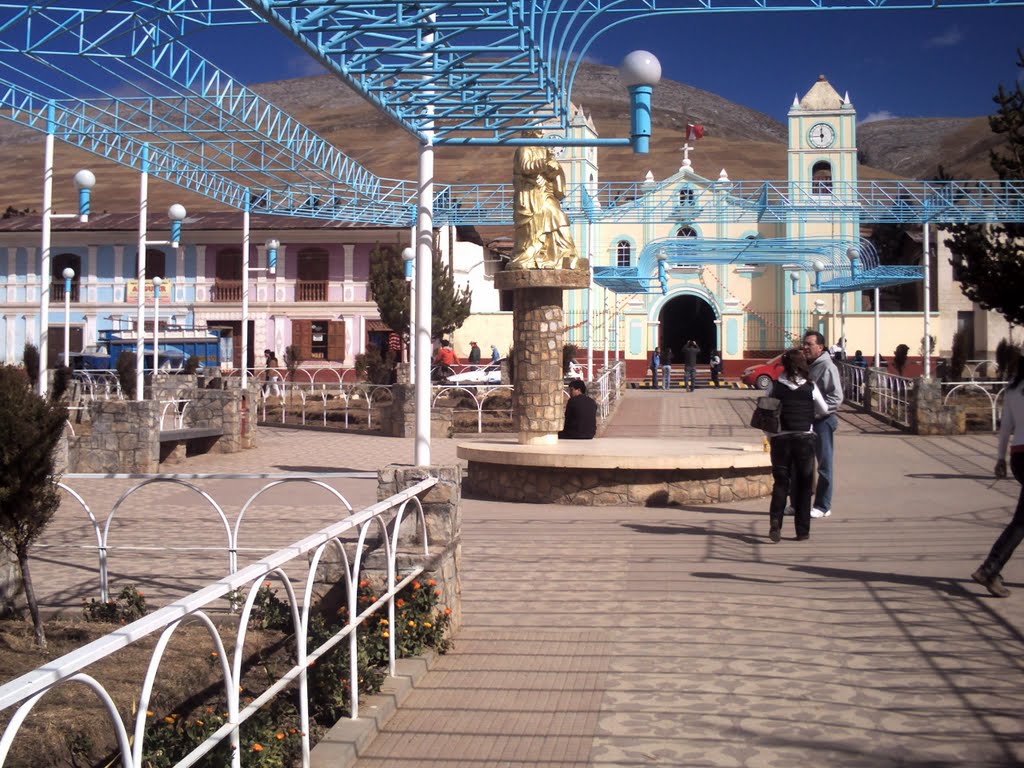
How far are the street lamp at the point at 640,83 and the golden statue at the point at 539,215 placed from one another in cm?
645

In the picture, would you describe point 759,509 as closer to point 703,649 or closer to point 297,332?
point 703,649

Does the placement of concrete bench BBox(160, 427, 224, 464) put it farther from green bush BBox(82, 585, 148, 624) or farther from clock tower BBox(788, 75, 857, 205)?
clock tower BBox(788, 75, 857, 205)

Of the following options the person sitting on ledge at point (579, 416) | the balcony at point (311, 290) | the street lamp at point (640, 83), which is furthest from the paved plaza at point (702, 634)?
the balcony at point (311, 290)

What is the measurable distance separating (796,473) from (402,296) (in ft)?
87.4

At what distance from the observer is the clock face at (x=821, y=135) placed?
47281 millimetres

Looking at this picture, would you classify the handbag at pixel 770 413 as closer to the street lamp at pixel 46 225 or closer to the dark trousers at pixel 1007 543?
the dark trousers at pixel 1007 543

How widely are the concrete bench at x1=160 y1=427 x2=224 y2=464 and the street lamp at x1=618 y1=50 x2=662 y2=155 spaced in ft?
35.3

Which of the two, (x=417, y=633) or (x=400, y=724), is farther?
(x=417, y=633)

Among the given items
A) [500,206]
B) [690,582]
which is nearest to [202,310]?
[500,206]

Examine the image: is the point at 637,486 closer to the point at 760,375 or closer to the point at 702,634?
the point at 702,634

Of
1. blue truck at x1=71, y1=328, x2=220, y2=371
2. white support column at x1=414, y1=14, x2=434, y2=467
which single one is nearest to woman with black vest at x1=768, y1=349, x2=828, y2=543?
white support column at x1=414, y1=14, x2=434, y2=467

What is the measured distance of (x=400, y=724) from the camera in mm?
5262

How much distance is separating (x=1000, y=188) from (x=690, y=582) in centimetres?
1920

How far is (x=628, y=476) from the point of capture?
41.1ft
